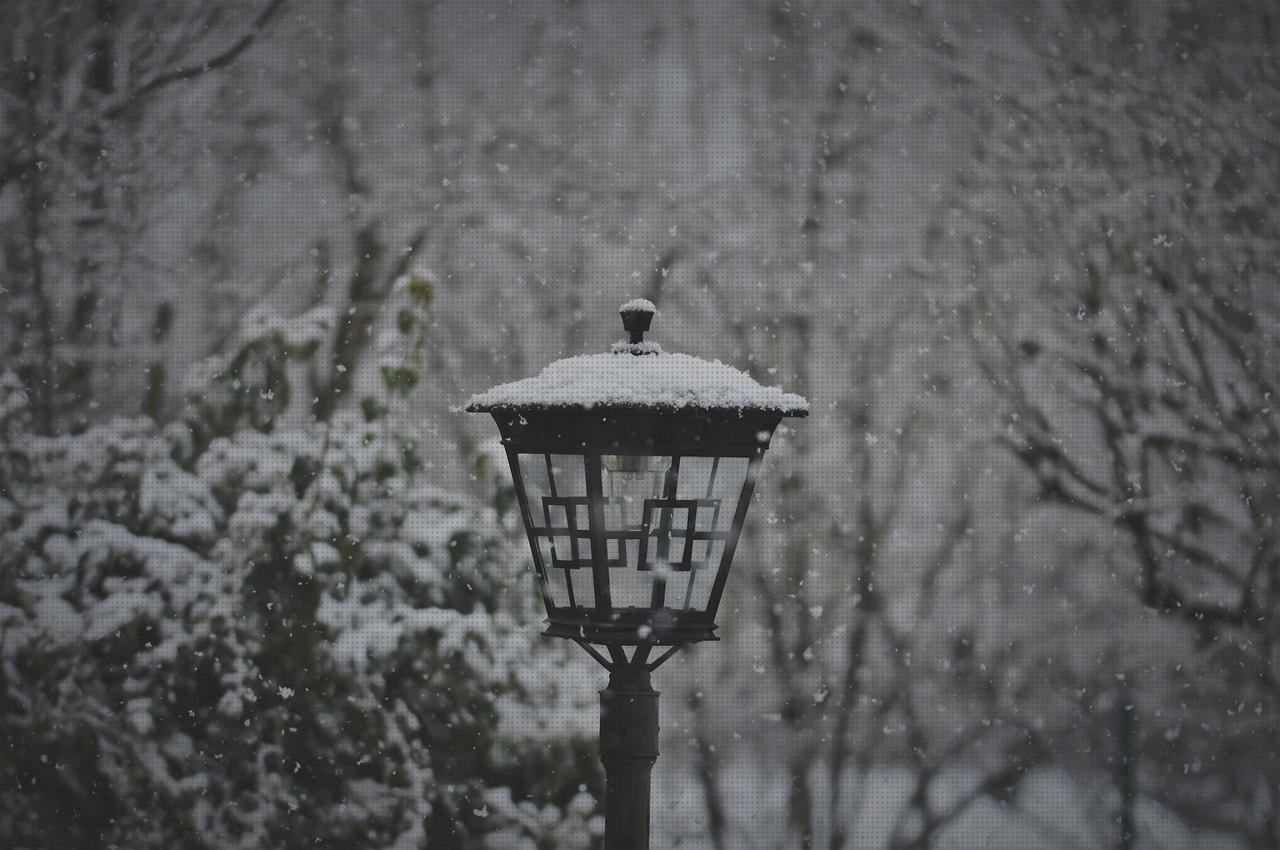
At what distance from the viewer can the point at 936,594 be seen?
5930mm

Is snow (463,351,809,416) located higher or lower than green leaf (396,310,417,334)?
lower

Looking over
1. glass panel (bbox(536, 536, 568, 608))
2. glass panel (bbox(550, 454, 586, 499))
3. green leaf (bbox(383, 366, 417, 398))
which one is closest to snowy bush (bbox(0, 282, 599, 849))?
green leaf (bbox(383, 366, 417, 398))

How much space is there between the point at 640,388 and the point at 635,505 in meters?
0.22

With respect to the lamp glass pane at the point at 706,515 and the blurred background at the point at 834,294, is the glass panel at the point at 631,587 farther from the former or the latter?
the blurred background at the point at 834,294

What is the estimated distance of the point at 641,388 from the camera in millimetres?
2250

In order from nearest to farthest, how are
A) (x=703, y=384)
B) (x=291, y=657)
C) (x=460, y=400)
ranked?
1. (x=703, y=384)
2. (x=291, y=657)
3. (x=460, y=400)

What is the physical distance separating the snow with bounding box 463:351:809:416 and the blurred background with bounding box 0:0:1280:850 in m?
3.10

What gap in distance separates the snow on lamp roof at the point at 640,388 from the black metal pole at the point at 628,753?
524 mm

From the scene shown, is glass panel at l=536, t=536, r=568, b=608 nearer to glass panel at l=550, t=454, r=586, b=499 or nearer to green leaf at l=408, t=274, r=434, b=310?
glass panel at l=550, t=454, r=586, b=499

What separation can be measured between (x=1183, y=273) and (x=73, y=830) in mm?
5275

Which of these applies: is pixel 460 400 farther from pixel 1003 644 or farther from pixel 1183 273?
pixel 1183 273

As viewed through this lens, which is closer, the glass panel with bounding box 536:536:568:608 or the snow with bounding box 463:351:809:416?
the snow with bounding box 463:351:809:416

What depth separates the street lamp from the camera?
2275 millimetres

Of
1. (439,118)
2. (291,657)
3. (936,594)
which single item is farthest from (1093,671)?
(439,118)
